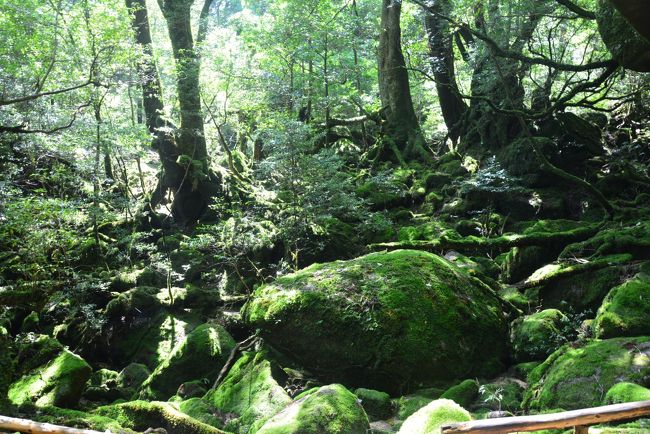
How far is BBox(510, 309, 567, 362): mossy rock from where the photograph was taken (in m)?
6.52

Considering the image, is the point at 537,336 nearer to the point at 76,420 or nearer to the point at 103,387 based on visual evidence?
the point at 76,420

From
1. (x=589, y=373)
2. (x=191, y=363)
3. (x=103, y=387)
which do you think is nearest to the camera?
(x=589, y=373)

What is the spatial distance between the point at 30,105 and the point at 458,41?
Answer: 47.2ft

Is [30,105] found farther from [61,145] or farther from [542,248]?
[542,248]

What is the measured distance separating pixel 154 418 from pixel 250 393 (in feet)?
4.61

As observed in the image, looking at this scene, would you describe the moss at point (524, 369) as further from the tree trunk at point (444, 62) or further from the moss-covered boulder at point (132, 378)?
the tree trunk at point (444, 62)

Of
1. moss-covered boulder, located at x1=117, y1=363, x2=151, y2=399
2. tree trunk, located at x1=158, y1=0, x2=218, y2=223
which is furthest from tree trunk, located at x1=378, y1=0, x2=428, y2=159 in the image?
moss-covered boulder, located at x1=117, y1=363, x2=151, y2=399

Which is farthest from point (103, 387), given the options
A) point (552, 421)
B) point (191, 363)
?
point (552, 421)

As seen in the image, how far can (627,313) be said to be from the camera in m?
5.84

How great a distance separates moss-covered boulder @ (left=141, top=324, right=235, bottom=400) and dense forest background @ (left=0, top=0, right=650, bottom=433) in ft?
0.14

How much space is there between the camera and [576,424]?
3.32m

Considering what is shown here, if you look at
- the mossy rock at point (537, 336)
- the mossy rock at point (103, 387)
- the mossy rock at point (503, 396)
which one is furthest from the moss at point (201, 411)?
the mossy rock at point (537, 336)

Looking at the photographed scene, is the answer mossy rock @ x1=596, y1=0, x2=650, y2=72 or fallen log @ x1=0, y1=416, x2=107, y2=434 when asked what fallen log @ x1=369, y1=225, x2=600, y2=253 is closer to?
mossy rock @ x1=596, y1=0, x2=650, y2=72

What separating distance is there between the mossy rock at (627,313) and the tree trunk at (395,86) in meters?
11.3
